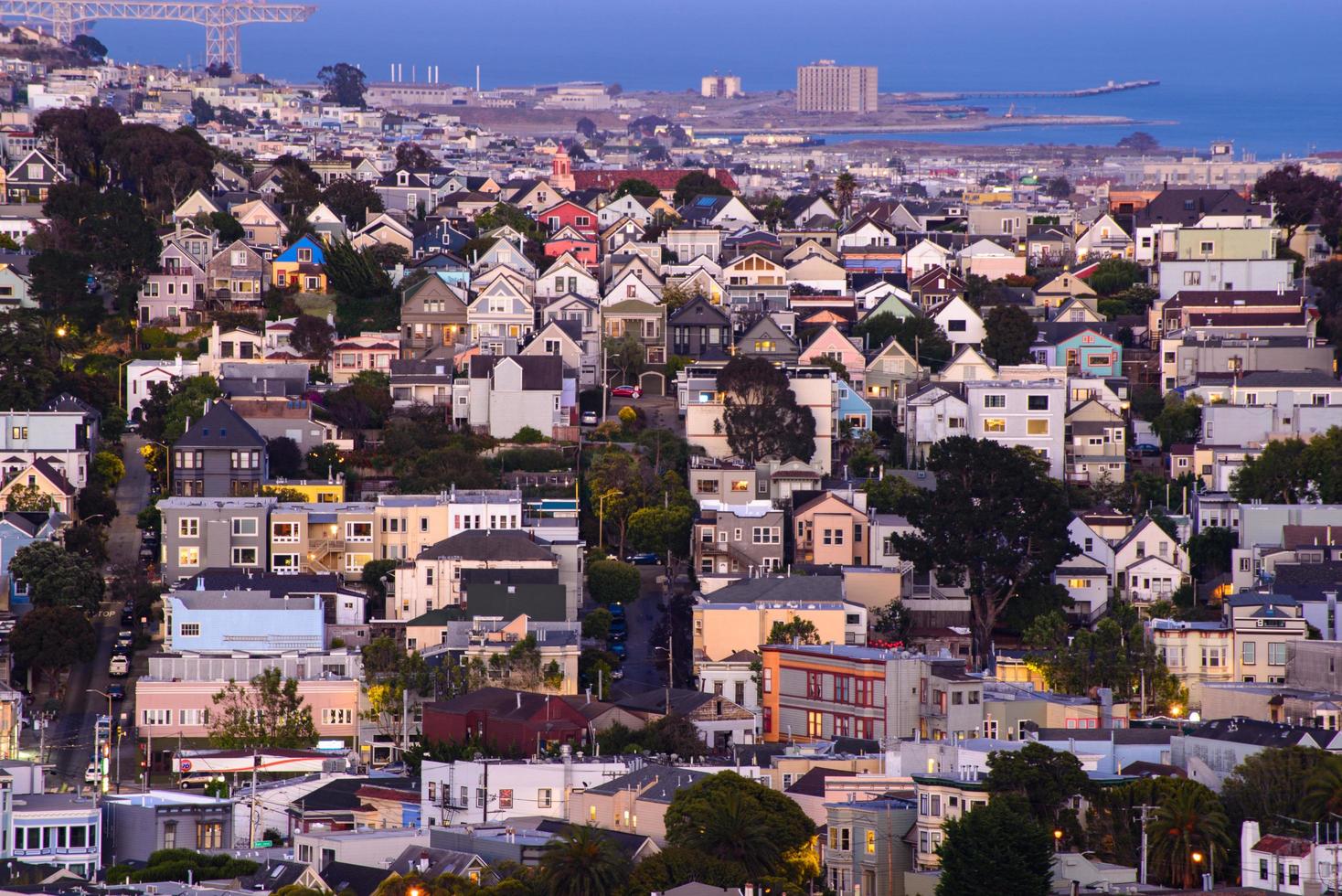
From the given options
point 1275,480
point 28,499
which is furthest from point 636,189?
point 28,499

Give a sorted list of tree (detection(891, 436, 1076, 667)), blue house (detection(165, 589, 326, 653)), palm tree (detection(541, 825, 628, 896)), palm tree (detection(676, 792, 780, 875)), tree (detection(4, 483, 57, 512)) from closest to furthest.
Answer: palm tree (detection(541, 825, 628, 896))
palm tree (detection(676, 792, 780, 875))
blue house (detection(165, 589, 326, 653))
tree (detection(891, 436, 1076, 667))
tree (detection(4, 483, 57, 512))

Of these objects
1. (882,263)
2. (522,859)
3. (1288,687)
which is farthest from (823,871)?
(882,263)

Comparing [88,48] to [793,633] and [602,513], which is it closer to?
[602,513]

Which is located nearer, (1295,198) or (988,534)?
(988,534)

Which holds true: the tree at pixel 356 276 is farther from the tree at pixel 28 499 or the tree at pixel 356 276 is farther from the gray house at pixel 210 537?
the gray house at pixel 210 537

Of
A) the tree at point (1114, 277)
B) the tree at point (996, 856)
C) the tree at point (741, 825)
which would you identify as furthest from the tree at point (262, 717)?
the tree at point (1114, 277)

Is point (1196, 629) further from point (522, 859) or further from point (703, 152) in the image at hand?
point (703, 152)

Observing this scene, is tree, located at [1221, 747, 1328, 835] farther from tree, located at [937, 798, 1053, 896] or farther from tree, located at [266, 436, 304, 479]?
tree, located at [266, 436, 304, 479]

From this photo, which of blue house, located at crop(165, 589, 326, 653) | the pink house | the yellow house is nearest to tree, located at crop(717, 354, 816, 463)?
the pink house
